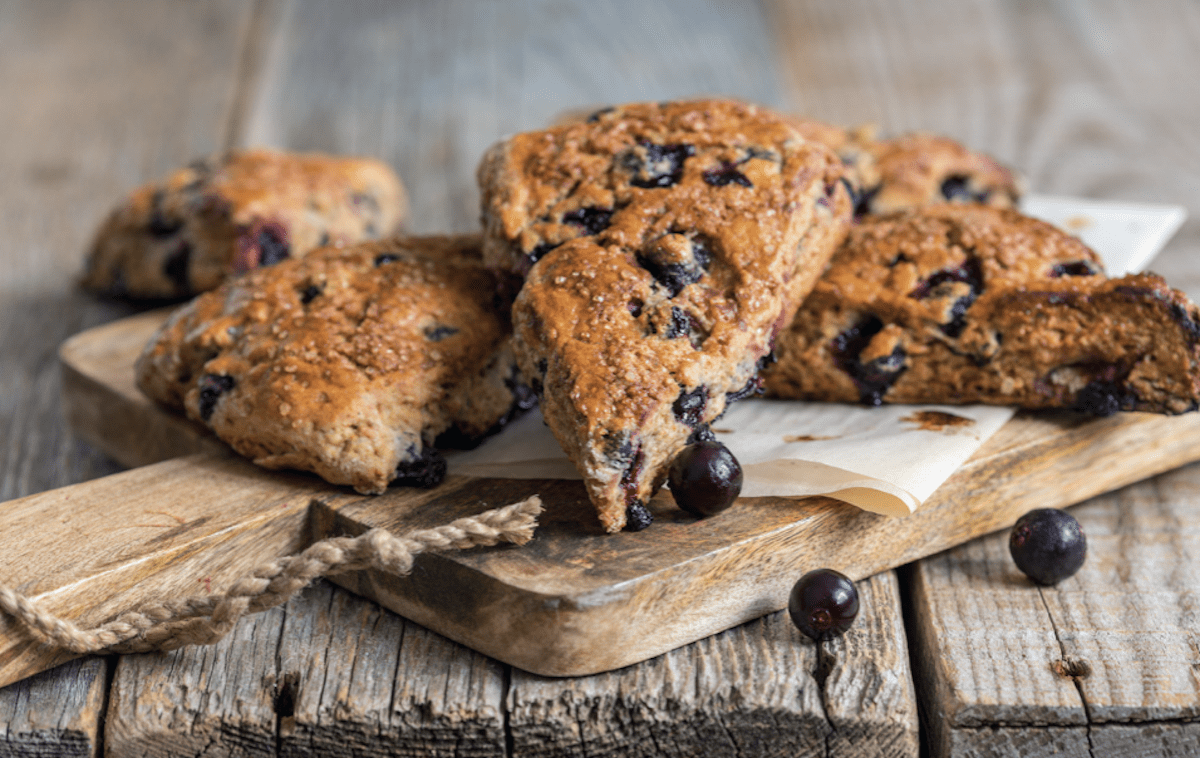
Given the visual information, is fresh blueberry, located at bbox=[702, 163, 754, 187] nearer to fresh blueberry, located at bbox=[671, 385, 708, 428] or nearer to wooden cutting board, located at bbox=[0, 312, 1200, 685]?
fresh blueberry, located at bbox=[671, 385, 708, 428]

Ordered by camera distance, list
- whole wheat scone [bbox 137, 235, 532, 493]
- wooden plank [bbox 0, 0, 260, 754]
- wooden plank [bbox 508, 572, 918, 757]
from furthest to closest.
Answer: wooden plank [bbox 0, 0, 260, 754] → whole wheat scone [bbox 137, 235, 532, 493] → wooden plank [bbox 508, 572, 918, 757]

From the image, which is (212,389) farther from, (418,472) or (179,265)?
(179,265)

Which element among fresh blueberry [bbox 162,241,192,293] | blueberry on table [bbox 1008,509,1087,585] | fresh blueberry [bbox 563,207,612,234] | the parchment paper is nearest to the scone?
the parchment paper

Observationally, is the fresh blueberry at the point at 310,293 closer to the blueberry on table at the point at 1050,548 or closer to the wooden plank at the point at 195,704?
the wooden plank at the point at 195,704

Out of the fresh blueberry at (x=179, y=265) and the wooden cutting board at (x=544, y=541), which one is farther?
the fresh blueberry at (x=179, y=265)

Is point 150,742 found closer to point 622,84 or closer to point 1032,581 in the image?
point 1032,581

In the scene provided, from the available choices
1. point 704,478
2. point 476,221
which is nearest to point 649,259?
point 704,478

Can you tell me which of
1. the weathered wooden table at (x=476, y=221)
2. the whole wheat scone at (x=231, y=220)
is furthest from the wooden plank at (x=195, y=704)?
the whole wheat scone at (x=231, y=220)
